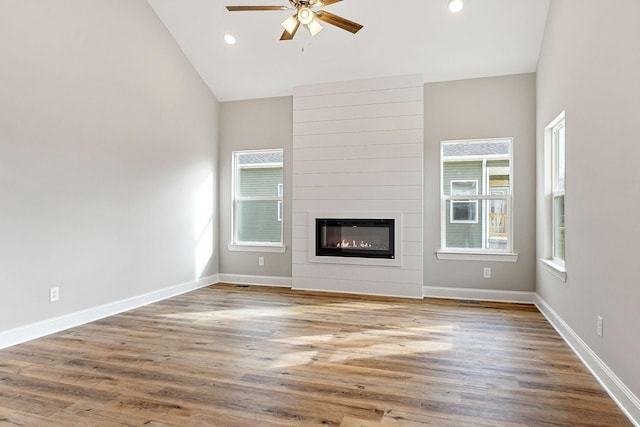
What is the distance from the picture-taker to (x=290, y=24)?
3.39m

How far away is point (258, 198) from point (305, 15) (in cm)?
330

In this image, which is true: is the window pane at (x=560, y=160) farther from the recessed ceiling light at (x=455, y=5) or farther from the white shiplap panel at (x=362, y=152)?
the recessed ceiling light at (x=455, y=5)

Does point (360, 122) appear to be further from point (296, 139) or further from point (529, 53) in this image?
point (529, 53)

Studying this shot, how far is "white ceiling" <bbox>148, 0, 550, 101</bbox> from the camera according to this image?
4.35 m

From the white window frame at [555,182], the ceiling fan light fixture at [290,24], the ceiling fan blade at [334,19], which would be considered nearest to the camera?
the ceiling fan blade at [334,19]

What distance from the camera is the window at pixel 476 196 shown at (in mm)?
5000

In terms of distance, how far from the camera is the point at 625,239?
2.26 meters

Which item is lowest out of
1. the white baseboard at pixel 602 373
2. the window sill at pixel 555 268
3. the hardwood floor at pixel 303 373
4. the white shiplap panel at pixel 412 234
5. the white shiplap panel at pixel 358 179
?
the hardwood floor at pixel 303 373

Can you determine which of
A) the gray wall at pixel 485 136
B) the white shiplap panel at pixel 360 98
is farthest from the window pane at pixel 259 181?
the gray wall at pixel 485 136

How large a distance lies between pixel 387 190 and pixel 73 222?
3.62m

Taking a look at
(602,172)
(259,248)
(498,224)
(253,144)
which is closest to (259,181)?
(253,144)

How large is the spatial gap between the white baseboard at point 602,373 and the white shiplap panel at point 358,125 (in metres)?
2.78

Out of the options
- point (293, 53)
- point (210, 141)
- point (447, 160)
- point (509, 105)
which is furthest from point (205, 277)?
point (509, 105)

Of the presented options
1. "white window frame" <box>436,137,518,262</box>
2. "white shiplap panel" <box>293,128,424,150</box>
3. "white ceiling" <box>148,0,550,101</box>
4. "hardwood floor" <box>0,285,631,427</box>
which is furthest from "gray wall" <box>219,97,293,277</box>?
"white window frame" <box>436,137,518,262</box>
